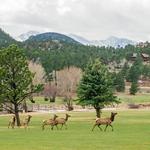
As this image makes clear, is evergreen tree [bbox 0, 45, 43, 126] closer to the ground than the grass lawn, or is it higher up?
higher up

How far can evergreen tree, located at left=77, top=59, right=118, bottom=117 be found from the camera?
206ft

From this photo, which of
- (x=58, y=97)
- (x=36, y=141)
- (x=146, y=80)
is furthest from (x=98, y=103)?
(x=146, y=80)

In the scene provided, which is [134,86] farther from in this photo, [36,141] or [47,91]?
[36,141]

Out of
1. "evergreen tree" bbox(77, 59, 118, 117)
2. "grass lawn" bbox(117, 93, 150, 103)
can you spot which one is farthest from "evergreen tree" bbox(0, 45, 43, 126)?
"grass lawn" bbox(117, 93, 150, 103)

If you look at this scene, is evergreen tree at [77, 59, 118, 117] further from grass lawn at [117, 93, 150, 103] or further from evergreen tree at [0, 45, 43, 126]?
grass lawn at [117, 93, 150, 103]

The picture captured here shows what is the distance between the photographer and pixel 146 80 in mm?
197125

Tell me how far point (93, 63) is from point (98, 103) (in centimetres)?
547

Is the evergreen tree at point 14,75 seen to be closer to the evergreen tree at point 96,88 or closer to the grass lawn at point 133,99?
the evergreen tree at point 96,88

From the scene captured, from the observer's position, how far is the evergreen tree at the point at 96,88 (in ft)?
206

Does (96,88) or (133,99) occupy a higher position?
(96,88)

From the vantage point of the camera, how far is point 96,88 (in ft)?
207

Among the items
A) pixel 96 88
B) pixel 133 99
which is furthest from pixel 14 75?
pixel 133 99

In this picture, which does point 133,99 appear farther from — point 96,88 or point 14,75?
point 14,75

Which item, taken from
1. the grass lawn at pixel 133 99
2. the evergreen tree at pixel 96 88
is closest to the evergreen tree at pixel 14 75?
the evergreen tree at pixel 96 88
